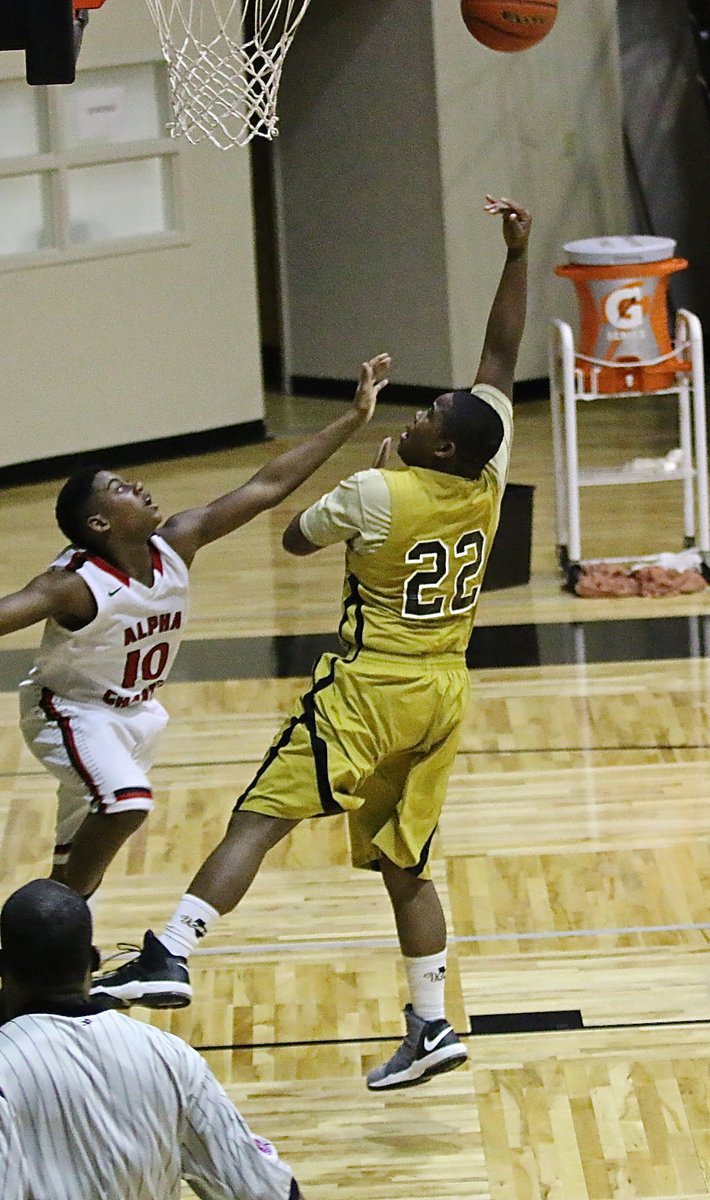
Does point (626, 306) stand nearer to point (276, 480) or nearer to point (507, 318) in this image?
point (507, 318)

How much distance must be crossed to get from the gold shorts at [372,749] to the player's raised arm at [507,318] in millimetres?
651

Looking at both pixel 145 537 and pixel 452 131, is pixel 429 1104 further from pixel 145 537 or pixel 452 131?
pixel 452 131

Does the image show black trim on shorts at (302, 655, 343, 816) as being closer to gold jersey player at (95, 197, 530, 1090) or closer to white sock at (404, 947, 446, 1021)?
gold jersey player at (95, 197, 530, 1090)

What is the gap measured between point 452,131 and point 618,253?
445cm

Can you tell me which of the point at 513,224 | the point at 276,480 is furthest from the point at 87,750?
the point at 513,224

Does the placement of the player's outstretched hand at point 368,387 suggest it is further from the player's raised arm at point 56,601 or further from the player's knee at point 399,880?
the player's knee at point 399,880

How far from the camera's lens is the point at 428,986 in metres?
3.79

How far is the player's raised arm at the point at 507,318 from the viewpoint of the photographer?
13.0 feet

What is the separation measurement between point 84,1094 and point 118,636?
6.08ft

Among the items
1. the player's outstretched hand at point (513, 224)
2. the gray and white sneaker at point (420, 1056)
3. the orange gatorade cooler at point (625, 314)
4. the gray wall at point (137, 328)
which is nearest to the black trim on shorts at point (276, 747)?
the gray and white sneaker at point (420, 1056)

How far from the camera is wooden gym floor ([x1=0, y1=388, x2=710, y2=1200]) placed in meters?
3.68

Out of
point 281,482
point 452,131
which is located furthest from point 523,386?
point 281,482

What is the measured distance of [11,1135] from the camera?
2.16 m

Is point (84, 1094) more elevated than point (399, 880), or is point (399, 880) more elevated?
point (84, 1094)
